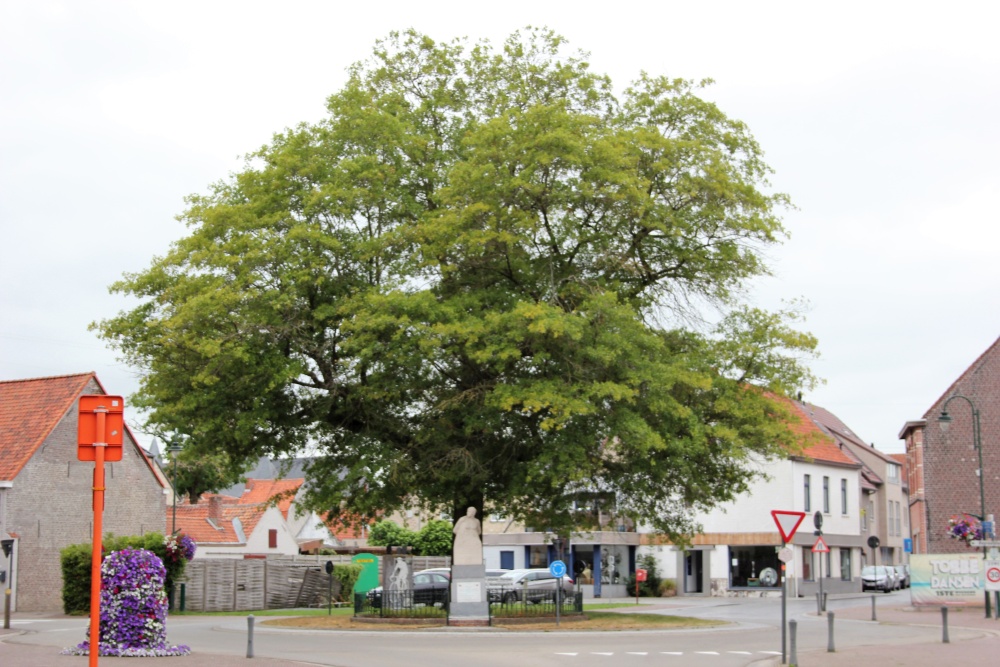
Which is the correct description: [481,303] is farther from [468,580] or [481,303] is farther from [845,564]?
[845,564]

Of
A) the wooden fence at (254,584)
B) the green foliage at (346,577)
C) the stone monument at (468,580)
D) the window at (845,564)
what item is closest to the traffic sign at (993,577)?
the stone monument at (468,580)

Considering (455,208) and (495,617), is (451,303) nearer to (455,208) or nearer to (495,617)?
(455,208)

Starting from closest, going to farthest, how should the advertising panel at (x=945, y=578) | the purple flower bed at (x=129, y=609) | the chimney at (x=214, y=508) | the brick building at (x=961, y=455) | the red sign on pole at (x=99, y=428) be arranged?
the red sign on pole at (x=99, y=428)
the purple flower bed at (x=129, y=609)
the advertising panel at (x=945, y=578)
the brick building at (x=961, y=455)
the chimney at (x=214, y=508)

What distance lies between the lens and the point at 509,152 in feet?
88.8

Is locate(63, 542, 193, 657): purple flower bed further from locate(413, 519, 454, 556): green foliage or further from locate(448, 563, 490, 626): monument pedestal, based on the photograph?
locate(413, 519, 454, 556): green foliage

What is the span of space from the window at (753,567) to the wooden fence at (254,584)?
71.7ft

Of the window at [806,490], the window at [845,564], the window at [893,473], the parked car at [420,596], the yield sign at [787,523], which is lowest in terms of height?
the window at [845,564]

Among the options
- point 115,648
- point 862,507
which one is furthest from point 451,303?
point 862,507

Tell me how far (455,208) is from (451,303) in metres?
2.39

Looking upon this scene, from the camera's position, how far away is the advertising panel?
37.0 m

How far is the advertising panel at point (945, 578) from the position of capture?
37.0 metres

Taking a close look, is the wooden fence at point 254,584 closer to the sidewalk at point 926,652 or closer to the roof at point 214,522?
the roof at point 214,522

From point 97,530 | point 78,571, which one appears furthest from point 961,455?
point 97,530

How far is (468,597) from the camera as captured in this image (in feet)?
94.6
